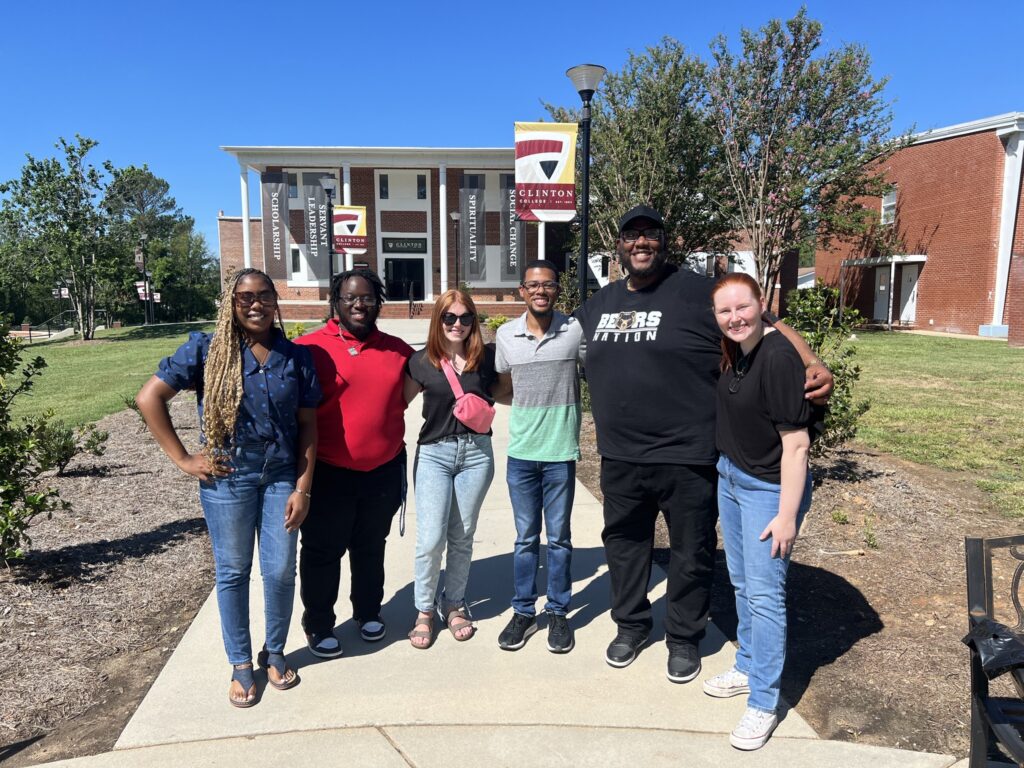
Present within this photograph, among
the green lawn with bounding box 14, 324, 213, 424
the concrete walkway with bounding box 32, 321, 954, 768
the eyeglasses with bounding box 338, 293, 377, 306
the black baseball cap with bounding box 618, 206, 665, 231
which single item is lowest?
the green lawn with bounding box 14, 324, 213, 424

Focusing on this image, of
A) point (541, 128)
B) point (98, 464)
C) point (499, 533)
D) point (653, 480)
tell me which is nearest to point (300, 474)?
point (653, 480)

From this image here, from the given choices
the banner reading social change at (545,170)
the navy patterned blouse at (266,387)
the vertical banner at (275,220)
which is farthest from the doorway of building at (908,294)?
the navy patterned blouse at (266,387)

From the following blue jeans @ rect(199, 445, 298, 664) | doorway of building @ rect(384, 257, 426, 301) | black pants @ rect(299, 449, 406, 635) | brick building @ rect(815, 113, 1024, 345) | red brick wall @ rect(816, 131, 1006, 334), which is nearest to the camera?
blue jeans @ rect(199, 445, 298, 664)

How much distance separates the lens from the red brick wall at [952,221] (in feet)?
79.0

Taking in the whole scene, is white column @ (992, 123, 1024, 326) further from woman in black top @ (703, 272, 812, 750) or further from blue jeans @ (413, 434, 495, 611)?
blue jeans @ (413, 434, 495, 611)

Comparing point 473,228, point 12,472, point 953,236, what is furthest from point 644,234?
point 473,228

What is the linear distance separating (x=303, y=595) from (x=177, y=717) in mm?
706

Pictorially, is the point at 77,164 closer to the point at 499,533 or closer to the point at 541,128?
the point at 541,128

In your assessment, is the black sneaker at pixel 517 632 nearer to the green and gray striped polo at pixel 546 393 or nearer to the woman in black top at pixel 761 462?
the green and gray striped polo at pixel 546 393

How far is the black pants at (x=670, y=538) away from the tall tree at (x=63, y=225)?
96.1ft

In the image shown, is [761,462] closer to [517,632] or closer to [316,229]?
[517,632]

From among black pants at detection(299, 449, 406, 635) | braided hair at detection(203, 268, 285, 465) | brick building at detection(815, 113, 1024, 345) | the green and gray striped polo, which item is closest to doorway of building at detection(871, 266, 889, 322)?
brick building at detection(815, 113, 1024, 345)

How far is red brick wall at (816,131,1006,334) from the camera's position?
24094mm

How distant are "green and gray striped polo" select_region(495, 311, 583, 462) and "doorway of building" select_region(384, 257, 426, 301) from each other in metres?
34.2
